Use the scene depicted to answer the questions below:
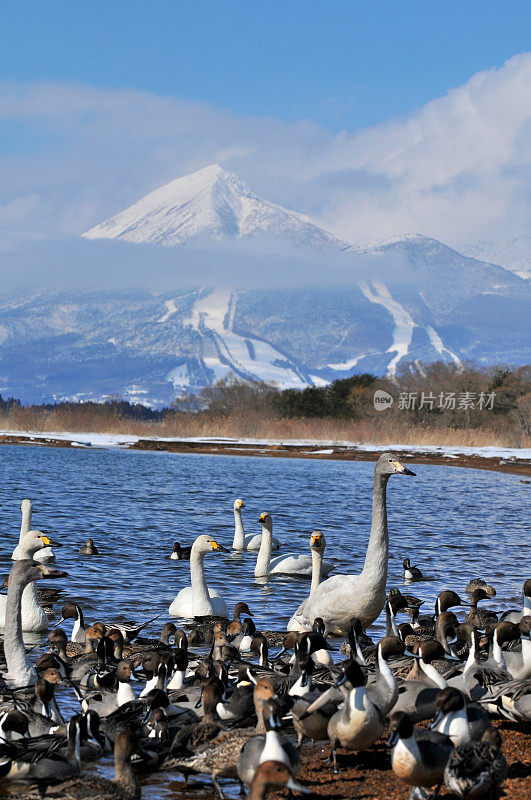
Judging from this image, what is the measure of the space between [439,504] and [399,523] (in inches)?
221

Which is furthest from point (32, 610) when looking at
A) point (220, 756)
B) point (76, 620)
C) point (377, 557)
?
point (220, 756)

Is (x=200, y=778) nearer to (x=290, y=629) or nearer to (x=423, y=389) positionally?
(x=290, y=629)

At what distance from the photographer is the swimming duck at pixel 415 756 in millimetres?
5977

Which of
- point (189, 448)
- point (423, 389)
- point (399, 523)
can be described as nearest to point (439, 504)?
point (399, 523)

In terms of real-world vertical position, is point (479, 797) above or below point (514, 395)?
below

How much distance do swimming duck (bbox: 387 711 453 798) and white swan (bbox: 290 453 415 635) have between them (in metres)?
4.56

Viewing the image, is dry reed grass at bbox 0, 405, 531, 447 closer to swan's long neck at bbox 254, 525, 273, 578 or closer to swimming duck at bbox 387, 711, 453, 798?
swan's long neck at bbox 254, 525, 273, 578

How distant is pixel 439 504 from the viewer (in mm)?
31141

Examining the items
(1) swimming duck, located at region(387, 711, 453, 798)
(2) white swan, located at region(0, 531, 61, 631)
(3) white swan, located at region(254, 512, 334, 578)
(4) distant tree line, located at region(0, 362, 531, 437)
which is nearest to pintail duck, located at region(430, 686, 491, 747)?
(1) swimming duck, located at region(387, 711, 453, 798)

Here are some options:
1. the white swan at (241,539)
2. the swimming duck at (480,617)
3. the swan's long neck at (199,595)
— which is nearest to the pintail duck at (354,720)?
the swimming duck at (480,617)

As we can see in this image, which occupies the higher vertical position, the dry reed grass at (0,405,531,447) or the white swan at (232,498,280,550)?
the dry reed grass at (0,405,531,447)

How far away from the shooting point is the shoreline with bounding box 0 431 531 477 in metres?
47.8

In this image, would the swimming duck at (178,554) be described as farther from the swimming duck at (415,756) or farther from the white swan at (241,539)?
the swimming duck at (415,756)

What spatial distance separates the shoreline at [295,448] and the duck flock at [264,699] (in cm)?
3176
